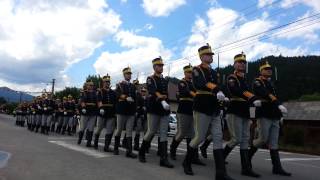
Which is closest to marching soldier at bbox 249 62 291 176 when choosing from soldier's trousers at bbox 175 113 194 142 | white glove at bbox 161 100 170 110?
soldier's trousers at bbox 175 113 194 142

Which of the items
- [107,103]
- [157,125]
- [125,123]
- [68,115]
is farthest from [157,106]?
[68,115]

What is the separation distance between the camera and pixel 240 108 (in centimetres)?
965

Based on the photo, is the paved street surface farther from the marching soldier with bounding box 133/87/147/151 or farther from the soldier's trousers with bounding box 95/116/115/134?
the marching soldier with bounding box 133/87/147/151

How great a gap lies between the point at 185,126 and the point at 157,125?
604mm

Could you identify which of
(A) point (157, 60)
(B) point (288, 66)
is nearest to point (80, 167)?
(A) point (157, 60)

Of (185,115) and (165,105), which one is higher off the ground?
(165,105)

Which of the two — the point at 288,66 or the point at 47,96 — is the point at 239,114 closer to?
the point at 47,96

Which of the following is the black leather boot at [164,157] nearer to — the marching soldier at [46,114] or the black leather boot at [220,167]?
the black leather boot at [220,167]

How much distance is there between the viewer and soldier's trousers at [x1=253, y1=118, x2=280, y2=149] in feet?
32.5

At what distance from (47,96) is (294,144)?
503 inches

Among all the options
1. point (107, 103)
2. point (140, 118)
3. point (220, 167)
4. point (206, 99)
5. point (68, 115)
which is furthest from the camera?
point (68, 115)

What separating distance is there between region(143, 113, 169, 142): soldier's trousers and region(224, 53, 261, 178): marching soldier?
1515 mm

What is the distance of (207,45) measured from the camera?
9023 millimetres

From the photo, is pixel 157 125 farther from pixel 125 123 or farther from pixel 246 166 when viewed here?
pixel 246 166
